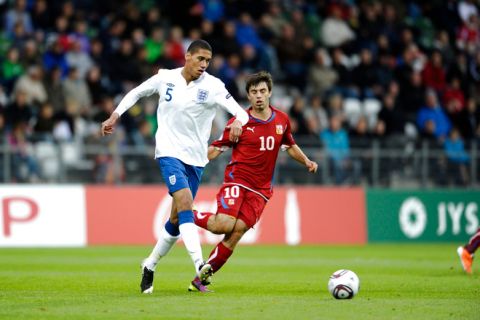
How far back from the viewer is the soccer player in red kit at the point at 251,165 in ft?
37.1

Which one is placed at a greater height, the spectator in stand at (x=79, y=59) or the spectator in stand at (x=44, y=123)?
the spectator in stand at (x=79, y=59)

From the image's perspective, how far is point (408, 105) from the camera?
26.3m

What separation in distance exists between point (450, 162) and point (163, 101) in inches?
563

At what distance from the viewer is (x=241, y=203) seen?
11.4 meters

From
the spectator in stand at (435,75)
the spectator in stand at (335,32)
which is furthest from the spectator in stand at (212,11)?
the spectator in stand at (435,75)

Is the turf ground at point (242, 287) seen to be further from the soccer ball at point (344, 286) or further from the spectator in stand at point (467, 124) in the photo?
the spectator in stand at point (467, 124)

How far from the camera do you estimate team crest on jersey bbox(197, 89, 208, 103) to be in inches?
428

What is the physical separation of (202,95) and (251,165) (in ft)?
3.85

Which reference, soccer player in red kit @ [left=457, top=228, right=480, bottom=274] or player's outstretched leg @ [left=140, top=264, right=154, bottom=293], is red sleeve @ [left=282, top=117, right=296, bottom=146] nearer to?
player's outstretched leg @ [left=140, top=264, right=154, bottom=293]

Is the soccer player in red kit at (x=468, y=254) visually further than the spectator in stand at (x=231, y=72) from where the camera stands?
No

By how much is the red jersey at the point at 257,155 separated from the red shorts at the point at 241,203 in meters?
0.08

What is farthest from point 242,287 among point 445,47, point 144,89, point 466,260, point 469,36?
point 469,36

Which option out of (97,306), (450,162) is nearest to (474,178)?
(450,162)

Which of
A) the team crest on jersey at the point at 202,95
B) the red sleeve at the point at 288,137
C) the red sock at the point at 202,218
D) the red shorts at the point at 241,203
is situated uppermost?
the team crest on jersey at the point at 202,95
